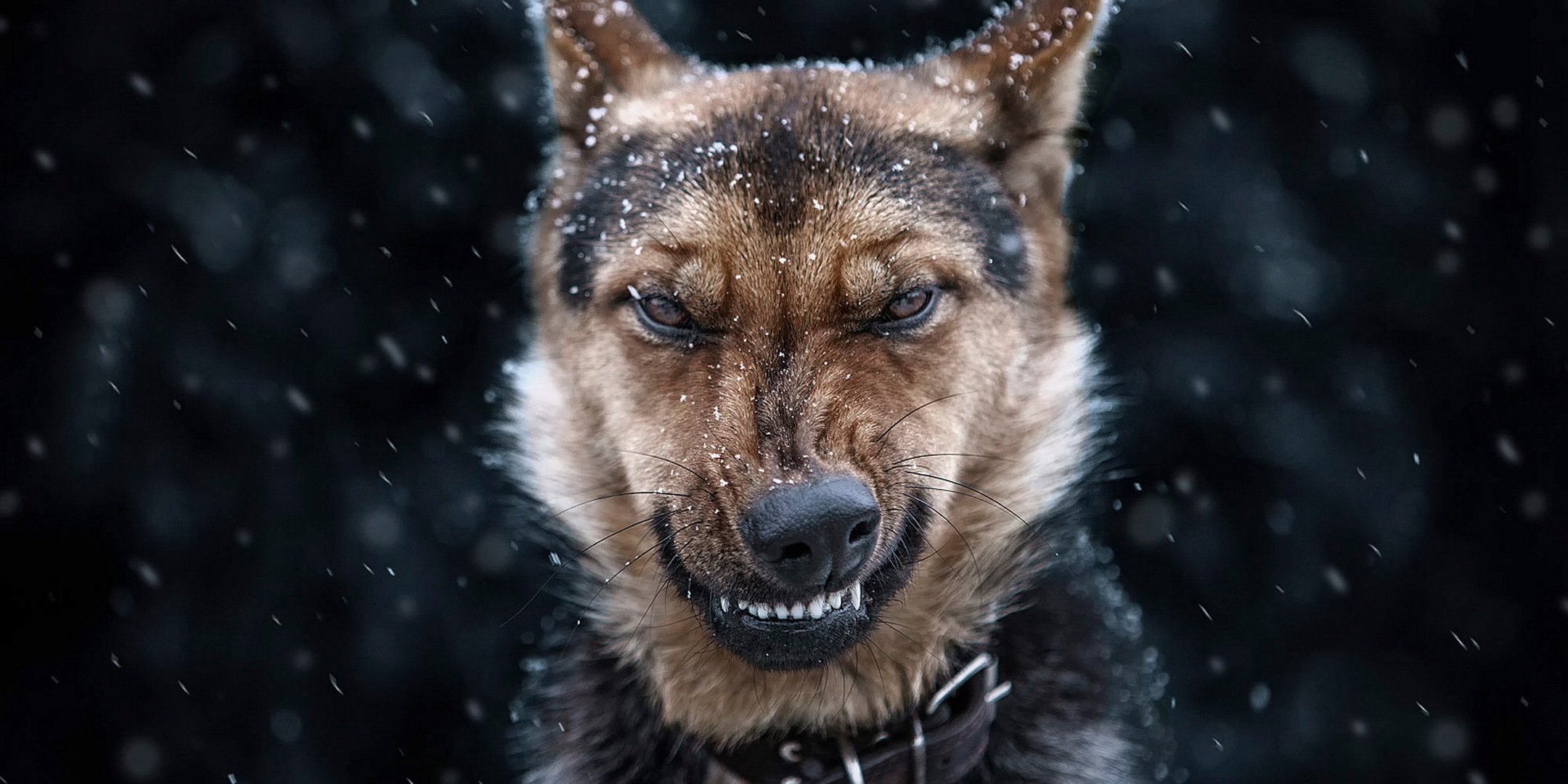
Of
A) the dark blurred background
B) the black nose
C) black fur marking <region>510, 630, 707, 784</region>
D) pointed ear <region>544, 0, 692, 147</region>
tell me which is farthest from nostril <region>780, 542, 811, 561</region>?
the dark blurred background

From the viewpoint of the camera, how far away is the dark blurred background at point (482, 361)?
15.8 feet

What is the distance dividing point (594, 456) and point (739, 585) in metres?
0.83

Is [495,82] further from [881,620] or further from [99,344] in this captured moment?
[881,620]

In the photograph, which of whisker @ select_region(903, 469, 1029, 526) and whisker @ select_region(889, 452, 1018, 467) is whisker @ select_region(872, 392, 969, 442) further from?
whisker @ select_region(903, 469, 1029, 526)

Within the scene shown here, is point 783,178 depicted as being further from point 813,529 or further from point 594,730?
point 594,730

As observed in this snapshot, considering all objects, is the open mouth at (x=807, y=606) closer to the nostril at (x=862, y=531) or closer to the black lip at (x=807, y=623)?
the black lip at (x=807, y=623)

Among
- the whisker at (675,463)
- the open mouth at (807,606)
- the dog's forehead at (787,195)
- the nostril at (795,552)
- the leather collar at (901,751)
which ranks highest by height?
the dog's forehead at (787,195)

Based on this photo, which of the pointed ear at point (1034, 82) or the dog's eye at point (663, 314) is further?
the pointed ear at point (1034, 82)

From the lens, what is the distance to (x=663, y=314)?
9.48 ft

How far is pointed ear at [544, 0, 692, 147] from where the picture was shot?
3.34 m

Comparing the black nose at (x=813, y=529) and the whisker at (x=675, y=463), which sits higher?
the black nose at (x=813, y=529)

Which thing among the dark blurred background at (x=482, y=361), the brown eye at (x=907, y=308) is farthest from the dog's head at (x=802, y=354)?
the dark blurred background at (x=482, y=361)

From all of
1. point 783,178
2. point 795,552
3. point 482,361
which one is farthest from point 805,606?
point 482,361

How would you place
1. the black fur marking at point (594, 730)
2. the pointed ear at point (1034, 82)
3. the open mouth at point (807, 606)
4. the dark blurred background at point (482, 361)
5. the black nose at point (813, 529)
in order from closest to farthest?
the black nose at point (813, 529) < the open mouth at point (807, 606) < the black fur marking at point (594, 730) < the pointed ear at point (1034, 82) < the dark blurred background at point (482, 361)
